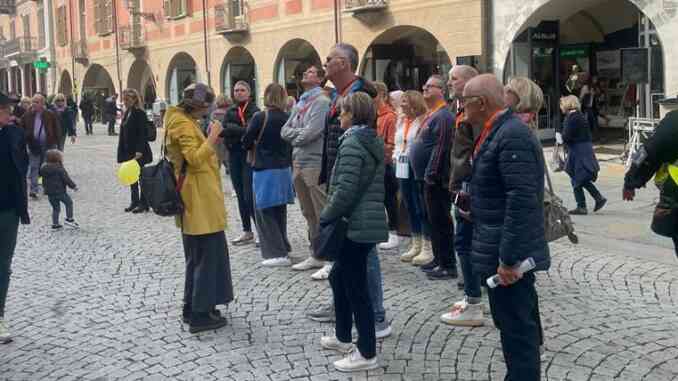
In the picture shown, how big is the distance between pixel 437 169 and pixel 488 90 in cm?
244

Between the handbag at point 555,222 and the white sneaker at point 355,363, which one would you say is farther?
the handbag at point 555,222

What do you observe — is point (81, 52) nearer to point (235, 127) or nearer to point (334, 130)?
point (235, 127)

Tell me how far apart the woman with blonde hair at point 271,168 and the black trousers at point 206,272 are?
169cm

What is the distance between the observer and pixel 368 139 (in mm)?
4492

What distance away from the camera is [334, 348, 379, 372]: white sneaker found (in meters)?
4.57

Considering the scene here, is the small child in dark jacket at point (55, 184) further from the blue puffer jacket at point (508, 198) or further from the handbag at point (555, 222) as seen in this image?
the blue puffer jacket at point (508, 198)

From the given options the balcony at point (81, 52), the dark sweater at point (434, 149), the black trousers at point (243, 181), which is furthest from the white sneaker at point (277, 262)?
the balcony at point (81, 52)

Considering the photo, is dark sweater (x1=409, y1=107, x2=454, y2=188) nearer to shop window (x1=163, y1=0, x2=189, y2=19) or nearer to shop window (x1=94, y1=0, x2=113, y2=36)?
shop window (x1=163, y1=0, x2=189, y2=19)

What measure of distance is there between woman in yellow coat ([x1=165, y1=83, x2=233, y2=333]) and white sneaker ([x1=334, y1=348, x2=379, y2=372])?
4.03 feet

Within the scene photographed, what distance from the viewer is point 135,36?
32.7 metres

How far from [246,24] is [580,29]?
1080cm

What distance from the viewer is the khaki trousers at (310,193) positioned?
22.1 feet

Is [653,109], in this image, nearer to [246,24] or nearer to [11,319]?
[11,319]

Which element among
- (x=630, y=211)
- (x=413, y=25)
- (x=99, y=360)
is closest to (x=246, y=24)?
(x=413, y=25)
